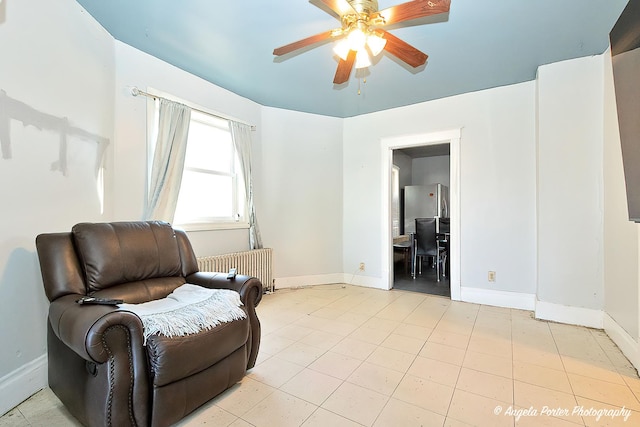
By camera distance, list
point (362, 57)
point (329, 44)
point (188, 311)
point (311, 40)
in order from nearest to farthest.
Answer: point (188, 311), point (311, 40), point (362, 57), point (329, 44)

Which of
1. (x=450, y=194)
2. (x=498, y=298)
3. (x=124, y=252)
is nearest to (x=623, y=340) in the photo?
(x=498, y=298)

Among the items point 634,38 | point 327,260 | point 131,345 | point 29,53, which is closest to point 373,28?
point 634,38

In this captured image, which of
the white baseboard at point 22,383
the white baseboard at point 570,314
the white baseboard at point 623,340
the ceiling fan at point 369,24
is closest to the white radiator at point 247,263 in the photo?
the white baseboard at point 22,383

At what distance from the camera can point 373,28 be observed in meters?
1.96

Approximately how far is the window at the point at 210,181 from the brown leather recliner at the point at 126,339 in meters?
1.03

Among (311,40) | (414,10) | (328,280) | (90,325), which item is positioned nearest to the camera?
(90,325)

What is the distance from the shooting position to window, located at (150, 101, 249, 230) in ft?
10.1

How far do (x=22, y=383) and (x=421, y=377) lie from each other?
2394 mm

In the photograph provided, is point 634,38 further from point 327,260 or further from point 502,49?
point 327,260

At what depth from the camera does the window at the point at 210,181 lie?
3.07 meters

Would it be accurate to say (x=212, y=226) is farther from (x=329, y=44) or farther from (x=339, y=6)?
(x=339, y=6)

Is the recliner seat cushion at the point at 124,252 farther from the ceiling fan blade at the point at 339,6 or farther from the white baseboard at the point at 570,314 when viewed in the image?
the white baseboard at the point at 570,314

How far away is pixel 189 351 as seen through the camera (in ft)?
4.59

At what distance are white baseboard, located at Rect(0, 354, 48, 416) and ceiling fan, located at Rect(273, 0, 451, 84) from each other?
254 cm
